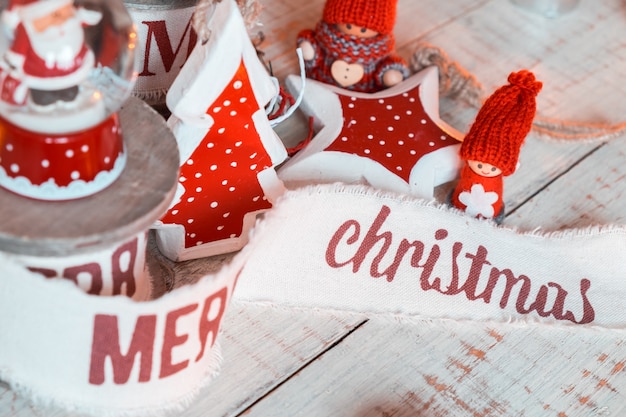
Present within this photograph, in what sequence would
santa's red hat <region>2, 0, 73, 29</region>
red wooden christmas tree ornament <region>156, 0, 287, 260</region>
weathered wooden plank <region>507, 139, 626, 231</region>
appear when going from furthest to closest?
weathered wooden plank <region>507, 139, 626, 231</region>, red wooden christmas tree ornament <region>156, 0, 287, 260</region>, santa's red hat <region>2, 0, 73, 29</region>

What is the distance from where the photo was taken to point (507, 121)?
2.76ft

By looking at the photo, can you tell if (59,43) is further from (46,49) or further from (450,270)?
(450,270)

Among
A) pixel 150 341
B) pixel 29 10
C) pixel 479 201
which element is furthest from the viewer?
pixel 479 201

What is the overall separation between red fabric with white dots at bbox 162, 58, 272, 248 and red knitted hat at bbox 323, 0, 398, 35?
23 cm

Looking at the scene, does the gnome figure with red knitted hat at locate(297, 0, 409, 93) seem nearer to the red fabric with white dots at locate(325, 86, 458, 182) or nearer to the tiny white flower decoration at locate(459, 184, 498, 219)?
the red fabric with white dots at locate(325, 86, 458, 182)

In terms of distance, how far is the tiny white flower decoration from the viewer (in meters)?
0.88

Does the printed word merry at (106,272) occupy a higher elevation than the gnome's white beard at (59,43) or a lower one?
lower

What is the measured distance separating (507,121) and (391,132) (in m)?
0.14

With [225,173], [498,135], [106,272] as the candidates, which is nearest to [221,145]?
[225,173]

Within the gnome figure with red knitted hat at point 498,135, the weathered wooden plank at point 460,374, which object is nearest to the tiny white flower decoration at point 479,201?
the gnome figure with red knitted hat at point 498,135

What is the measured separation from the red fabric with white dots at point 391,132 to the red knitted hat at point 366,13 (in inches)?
3.3

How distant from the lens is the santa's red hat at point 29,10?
56 centimetres

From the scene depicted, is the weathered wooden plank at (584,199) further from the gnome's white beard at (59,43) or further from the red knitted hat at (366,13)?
the gnome's white beard at (59,43)

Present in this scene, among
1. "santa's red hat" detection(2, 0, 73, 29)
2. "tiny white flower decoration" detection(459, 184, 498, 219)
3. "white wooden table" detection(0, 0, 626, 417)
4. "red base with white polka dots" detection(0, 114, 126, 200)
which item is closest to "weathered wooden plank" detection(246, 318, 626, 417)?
"white wooden table" detection(0, 0, 626, 417)
